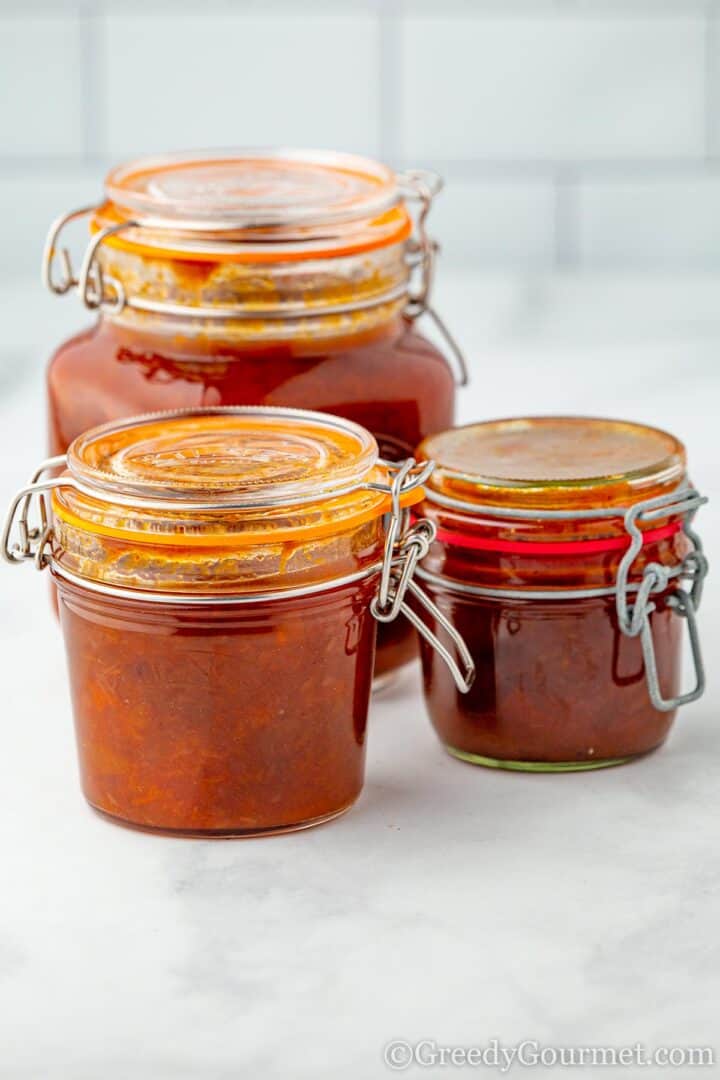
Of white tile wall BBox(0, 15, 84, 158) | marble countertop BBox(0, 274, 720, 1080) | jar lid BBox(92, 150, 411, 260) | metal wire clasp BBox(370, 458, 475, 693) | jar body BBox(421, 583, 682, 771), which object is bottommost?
marble countertop BBox(0, 274, 720, 1080)

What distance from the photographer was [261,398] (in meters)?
1.02

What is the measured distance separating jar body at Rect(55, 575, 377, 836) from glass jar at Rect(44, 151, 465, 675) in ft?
0.59

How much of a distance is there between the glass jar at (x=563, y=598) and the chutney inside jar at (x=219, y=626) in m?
0.06

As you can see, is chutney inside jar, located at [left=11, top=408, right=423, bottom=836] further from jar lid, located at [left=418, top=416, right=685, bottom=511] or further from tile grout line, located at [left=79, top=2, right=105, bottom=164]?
tile grout line, located at [left=79, top=2, right=105, bottom=164]

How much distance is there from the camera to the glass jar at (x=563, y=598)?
0.94 m

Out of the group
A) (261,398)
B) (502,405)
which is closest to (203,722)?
(261,398)

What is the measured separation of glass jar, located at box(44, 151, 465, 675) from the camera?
1016 millimetres

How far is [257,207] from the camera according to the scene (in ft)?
3.41

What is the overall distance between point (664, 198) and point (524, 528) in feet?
3.84

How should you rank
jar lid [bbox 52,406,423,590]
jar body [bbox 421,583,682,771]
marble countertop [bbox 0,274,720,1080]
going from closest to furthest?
marble countertop [bbox 0,274,720,1080]
jar lid [bbox 52,406,423,590]
jar body [bbox 421,583,682,771]

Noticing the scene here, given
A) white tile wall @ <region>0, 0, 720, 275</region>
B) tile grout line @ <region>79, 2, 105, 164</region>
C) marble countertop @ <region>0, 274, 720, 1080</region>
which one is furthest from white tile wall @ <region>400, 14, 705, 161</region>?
marble countertop @ <region>0, 274, 720, 1080</region>

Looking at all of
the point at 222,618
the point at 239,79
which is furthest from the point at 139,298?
the point at 239,79

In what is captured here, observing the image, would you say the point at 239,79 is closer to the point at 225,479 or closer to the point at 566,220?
the point at 566,220

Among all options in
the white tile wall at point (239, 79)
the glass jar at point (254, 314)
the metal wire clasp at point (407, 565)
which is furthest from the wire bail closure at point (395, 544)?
the white tile wall at point (239, 79)
